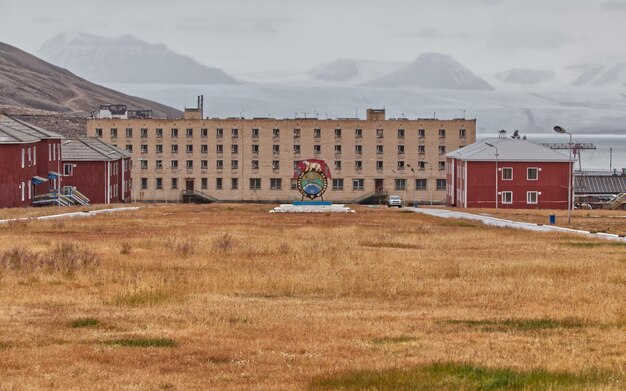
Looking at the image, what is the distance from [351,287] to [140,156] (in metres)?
142

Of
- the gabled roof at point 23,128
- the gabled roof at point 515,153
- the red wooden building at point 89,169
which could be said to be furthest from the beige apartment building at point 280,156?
the gabled roof at point 23,128

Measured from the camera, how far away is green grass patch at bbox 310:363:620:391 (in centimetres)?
1719

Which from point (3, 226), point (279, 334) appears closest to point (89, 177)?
point (3, 226)

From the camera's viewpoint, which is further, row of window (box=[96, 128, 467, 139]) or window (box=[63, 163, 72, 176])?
row of window (box=[96, 128, 467, 139])

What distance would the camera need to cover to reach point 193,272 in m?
36.9

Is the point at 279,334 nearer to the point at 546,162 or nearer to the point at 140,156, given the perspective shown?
the point at 546,162

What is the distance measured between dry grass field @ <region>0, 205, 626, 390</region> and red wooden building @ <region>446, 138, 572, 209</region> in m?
72.0

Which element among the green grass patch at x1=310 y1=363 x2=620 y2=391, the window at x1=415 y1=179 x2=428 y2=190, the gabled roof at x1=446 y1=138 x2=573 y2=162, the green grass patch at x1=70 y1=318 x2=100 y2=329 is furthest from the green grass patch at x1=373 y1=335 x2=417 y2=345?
the window at x1=415 y1=179 x2=428 y2=190

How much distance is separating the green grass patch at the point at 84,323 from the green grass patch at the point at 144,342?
2.41 m

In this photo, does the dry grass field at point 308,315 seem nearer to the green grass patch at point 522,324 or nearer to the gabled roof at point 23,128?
the green grass patch at point 522,324

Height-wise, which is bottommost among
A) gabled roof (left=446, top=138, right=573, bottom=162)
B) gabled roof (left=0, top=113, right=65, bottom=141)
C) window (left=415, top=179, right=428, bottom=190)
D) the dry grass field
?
the dry grass field

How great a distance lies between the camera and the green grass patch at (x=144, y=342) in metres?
21.6

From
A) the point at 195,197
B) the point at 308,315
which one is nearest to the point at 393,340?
the point at 308,315

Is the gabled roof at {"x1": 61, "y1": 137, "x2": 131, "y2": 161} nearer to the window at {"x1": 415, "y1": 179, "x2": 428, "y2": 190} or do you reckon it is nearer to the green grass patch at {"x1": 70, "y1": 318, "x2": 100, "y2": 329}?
the window at {"x1": 415, "y1": 179, "x2": 428, "y2": 190}
